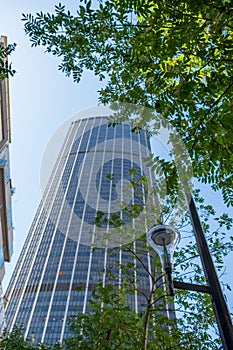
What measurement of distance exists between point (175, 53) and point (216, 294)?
6.67ft

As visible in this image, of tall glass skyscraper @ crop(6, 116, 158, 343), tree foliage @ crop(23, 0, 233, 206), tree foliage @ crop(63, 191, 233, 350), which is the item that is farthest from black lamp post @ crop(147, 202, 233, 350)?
tree foliage @ crop(63, 191, 233, 350)

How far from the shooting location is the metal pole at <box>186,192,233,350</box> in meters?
1.77

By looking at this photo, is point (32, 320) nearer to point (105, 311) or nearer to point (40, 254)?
point (40, 254)

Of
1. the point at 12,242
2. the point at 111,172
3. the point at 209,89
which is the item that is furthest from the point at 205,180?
the point at 12,242

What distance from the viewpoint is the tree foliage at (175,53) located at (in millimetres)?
2354

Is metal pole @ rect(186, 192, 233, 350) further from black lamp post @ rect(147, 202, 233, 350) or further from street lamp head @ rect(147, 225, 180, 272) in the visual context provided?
street lamp head @ rect(147, 225, 180, 272)

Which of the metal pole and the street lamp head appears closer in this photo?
the metal pole

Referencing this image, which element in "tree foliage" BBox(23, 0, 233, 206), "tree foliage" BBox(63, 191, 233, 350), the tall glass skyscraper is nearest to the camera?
"tree foliage" BBox(23, 0, 233, 206)

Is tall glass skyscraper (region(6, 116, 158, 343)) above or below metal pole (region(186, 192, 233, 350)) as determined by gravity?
above

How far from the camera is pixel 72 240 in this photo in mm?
42031

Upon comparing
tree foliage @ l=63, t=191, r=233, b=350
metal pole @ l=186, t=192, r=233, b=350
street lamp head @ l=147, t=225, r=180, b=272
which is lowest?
metal pole @ l=186, t=192, r=233, b=350

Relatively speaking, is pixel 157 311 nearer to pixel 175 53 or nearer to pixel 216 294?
pixel 216 294

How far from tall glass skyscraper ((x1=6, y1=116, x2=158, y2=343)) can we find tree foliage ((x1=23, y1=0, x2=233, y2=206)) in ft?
3.08

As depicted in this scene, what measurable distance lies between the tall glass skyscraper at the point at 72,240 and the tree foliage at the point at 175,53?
940 mm
